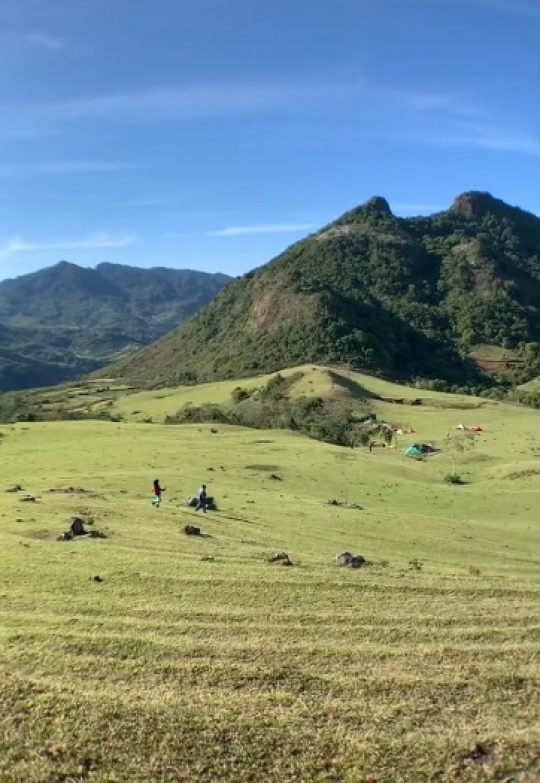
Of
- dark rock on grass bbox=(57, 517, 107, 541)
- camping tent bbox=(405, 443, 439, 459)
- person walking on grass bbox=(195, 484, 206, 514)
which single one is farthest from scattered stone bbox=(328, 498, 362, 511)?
camping tent bbox=(405, 443, 439, 459)

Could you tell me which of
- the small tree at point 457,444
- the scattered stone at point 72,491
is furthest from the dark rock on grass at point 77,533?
the small tree at point 457,444

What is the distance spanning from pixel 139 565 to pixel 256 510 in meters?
14.8

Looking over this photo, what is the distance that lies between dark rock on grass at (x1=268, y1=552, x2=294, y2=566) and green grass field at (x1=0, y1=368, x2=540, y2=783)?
37 centimetres

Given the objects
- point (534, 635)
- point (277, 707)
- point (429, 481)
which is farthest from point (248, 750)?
point (429, 481)

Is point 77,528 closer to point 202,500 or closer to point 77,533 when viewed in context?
point 77,533

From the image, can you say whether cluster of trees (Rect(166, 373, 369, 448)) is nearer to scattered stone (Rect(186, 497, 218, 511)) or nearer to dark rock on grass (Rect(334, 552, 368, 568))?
scattered stone (Rect(186, 497, 218, 511))

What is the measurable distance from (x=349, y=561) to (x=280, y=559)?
91.2 inches

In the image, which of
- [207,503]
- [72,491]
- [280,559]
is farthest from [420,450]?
[280,559]

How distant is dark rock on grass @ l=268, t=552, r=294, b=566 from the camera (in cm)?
2486

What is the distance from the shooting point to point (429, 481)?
59.7 metres

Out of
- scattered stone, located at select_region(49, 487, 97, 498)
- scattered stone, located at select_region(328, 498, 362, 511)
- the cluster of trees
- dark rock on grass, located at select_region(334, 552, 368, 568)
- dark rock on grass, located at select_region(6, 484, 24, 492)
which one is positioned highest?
the cluster of trees

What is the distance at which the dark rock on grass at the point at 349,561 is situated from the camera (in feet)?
83.8

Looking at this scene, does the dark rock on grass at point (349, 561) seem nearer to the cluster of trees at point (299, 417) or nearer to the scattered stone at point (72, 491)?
the scattered stone at point (72, 491)

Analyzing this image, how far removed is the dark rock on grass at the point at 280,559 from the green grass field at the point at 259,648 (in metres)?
0.37
